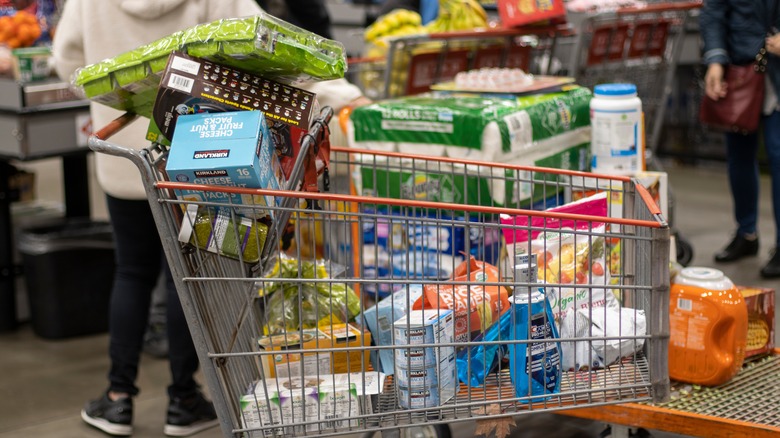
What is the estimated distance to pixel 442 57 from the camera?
4.35m

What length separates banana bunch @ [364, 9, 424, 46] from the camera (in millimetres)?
Result: 5230

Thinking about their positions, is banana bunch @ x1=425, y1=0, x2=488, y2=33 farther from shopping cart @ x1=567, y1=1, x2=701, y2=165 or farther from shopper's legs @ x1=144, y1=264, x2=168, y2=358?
shopper's legs @ x1=144, y1=264, x2=168, y2=358

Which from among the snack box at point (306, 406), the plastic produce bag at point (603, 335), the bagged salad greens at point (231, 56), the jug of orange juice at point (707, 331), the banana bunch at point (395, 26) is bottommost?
the jug of orange juice at point (707, 331)

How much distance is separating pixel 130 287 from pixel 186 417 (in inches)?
18.7

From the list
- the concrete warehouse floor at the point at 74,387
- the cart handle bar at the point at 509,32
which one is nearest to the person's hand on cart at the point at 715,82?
the cart handle bar at the point at 509,32

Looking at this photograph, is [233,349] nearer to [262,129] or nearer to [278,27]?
[262,129]

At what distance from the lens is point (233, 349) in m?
2.36

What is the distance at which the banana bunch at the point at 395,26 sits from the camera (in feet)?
17.2

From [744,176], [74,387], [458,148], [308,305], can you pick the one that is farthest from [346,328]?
[744,176]

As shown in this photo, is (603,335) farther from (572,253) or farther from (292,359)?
(292,359)

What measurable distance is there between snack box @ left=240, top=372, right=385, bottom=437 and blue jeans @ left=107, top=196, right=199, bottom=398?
1.21 metres

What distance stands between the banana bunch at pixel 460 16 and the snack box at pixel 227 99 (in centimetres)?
267

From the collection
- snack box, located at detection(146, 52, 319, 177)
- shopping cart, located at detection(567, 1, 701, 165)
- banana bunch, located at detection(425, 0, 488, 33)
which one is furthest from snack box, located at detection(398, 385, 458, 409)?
banana bunch, located at detection(425, 0, 488, 33)

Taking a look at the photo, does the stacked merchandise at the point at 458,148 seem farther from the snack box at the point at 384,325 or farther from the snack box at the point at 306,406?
the snack box at the point at 306,406
